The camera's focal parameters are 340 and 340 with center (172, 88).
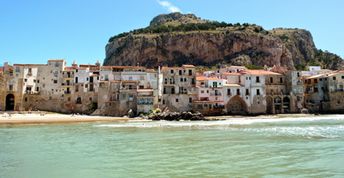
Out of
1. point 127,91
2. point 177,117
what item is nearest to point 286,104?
point 177,117

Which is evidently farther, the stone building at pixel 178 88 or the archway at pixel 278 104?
the archway at pixel 278 104

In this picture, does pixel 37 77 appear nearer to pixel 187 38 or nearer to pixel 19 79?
pixel 19 79

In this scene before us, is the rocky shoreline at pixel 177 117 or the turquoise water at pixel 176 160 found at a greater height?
the rocky shoreline at pixel 177 117

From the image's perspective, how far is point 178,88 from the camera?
68938 mm

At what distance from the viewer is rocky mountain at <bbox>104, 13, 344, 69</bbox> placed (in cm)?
12231

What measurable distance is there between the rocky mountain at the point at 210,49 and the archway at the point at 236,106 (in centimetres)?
4724

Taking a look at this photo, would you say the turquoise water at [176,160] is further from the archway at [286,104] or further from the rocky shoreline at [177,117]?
the archway at [286,104]

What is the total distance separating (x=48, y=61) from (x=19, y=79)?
6804mm

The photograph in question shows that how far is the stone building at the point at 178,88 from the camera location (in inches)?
2675

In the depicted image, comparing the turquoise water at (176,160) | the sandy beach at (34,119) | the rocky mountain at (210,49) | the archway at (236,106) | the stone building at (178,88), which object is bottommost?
the turquoise water at (176,160)

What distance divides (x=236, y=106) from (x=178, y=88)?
13364mm

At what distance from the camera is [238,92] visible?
70.2m

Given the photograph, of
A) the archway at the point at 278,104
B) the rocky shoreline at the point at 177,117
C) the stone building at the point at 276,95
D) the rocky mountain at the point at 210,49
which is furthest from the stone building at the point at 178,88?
the rocky mountain at the point at 210,49

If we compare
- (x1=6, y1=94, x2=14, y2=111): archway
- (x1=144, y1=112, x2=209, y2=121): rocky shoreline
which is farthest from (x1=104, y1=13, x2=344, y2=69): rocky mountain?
(x1=144, y1=112, x2=209, y2=121): rocky shoreline
